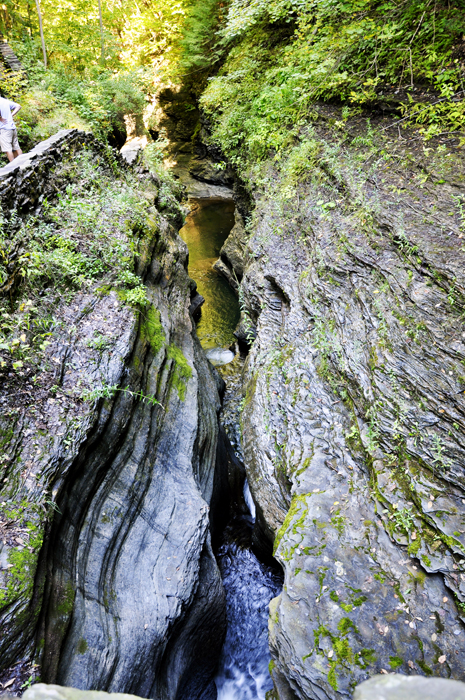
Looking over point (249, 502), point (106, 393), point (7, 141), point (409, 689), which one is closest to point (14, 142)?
point (7, 141)

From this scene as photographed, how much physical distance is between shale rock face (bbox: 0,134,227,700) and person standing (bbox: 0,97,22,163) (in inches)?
170

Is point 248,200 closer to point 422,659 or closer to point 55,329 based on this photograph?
point 55,329

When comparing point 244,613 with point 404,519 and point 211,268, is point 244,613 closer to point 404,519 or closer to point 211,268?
point 404,519

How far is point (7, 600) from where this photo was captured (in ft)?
10.3

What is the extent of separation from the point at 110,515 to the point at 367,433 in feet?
11.4

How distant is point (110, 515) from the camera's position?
15.3 feet

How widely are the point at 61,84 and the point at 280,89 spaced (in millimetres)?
9634

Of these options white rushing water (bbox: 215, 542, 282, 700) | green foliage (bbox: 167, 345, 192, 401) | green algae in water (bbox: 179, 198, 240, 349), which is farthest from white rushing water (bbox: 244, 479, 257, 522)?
green algae in water (bbox: 179, 198, 240, 349)

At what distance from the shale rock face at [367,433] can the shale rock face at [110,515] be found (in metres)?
1.37

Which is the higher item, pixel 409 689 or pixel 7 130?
pixel 7 130

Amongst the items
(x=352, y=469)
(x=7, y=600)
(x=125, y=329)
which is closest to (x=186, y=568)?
(x=7, y=600)

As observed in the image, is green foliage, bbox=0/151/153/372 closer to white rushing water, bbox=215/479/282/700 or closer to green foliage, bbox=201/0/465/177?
green foliage, bbox=201/0/465/177

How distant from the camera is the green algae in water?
12665 millimetres

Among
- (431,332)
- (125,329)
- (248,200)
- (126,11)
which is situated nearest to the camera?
(431,332)
